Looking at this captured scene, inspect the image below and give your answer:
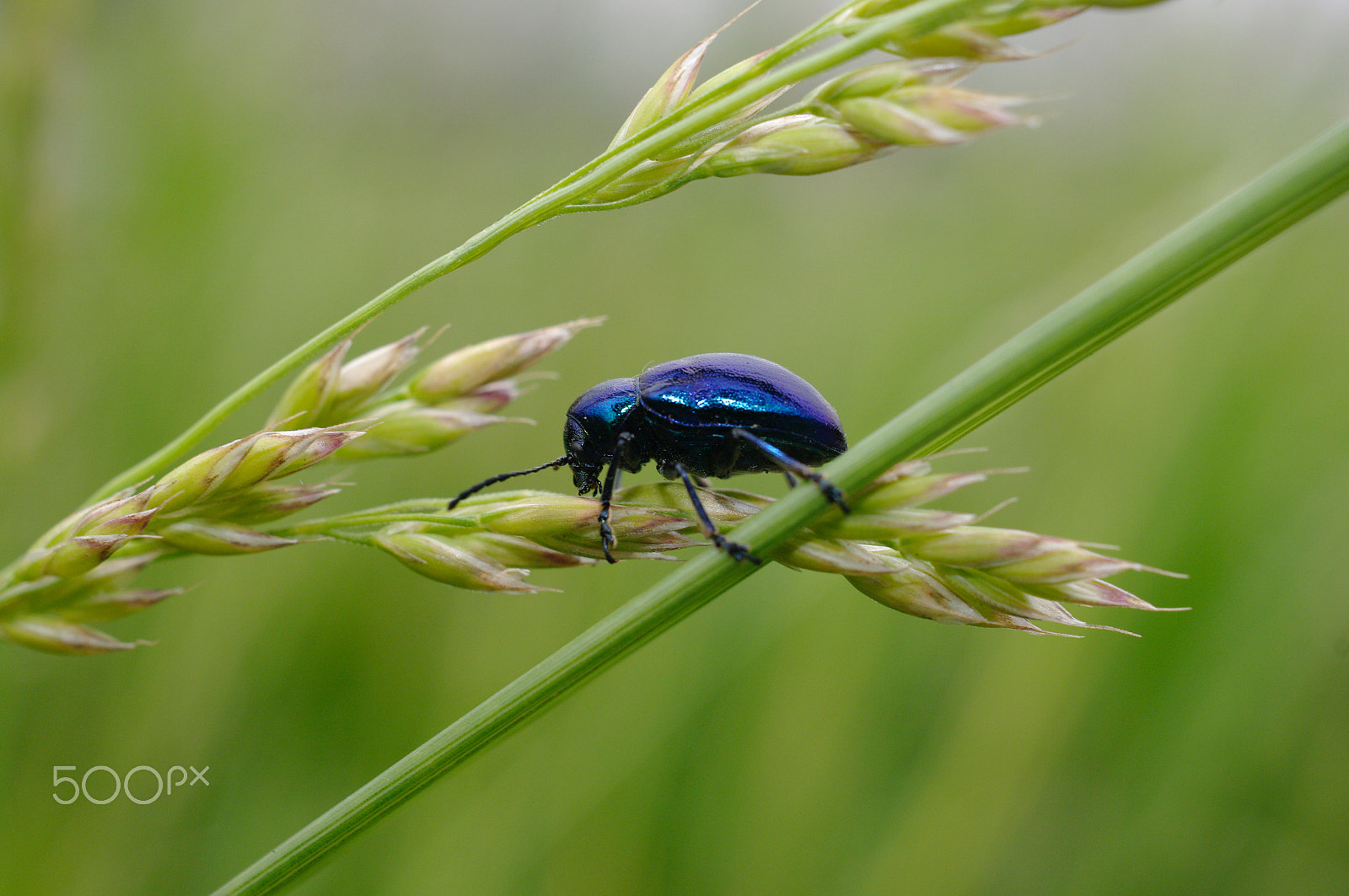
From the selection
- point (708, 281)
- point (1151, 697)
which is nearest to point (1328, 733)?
point (1151, 697)

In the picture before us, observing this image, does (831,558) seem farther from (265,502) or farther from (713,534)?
(265,502)

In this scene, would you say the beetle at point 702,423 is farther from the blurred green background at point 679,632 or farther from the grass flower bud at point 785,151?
the grass flower bud at point 785,151

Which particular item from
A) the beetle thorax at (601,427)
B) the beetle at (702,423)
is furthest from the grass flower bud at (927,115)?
the beetle thorax at (601,427)

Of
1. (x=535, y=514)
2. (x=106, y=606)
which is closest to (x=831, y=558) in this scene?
(x=535, y=514)

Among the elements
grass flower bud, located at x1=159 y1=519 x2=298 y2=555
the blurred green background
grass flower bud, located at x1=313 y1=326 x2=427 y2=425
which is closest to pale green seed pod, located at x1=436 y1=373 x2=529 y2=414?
grass flower bud, located at x1=313 y1=326 x2=427 y2=425

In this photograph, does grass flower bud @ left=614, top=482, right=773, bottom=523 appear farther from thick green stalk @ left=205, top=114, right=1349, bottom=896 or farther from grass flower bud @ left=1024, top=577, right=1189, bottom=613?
grass flower bud @ left=1024, top=577, right=1189, bottom=613

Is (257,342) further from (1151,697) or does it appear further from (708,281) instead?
(1151,697)
